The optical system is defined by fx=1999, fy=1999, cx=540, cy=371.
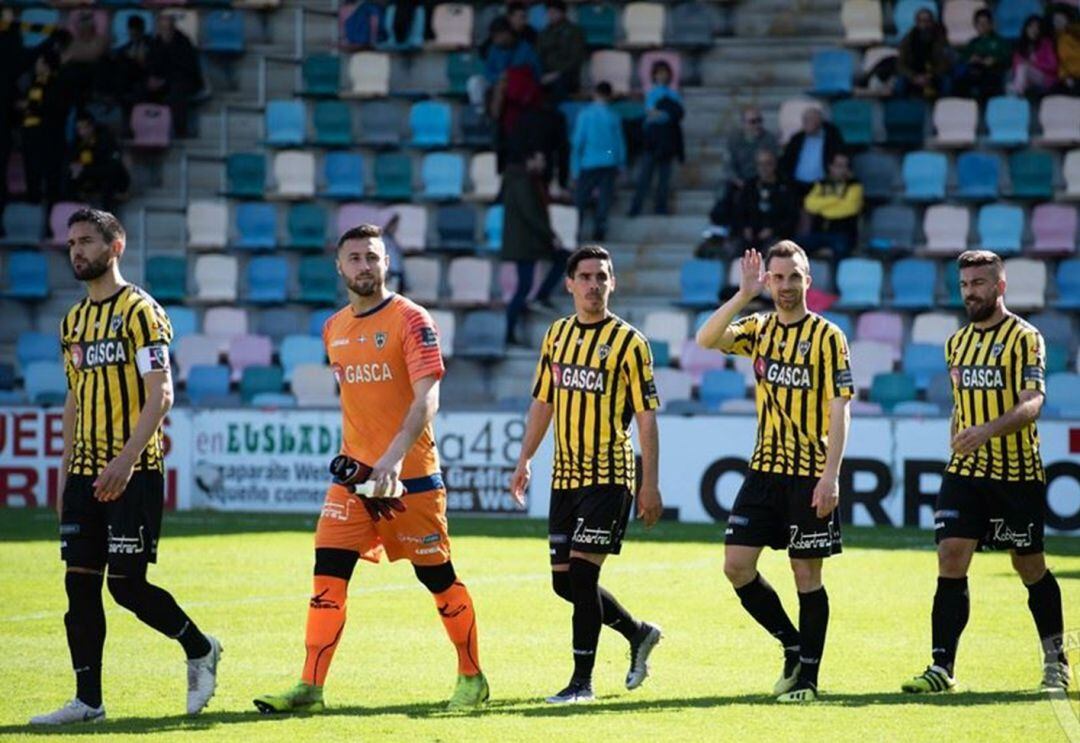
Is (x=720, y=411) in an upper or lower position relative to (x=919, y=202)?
lower

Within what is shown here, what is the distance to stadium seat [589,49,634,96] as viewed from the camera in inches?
1016

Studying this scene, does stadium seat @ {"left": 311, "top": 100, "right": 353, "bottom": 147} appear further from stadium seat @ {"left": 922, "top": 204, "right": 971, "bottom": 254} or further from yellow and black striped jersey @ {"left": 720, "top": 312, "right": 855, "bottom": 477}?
yellow and black striped jersey @ {"left": 720, "top": 312, "right": 855, "bottom": 477}

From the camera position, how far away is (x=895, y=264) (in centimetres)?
2350

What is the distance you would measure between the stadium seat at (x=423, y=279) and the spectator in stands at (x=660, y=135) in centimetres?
260

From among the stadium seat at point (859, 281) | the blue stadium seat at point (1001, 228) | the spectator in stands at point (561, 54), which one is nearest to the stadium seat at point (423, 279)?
the spectator in stands at point (561, 54)

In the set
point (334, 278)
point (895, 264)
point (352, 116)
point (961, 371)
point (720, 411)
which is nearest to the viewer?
point (961, 371)

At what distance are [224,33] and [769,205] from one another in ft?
28.9

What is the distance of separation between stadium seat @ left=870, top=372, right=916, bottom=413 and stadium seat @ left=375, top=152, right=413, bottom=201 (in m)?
7.02

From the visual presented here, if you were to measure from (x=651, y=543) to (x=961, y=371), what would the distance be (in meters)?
7.77

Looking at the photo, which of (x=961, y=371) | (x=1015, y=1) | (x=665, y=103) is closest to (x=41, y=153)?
(x=665, y=103)

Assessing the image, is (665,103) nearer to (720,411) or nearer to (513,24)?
(513,24)

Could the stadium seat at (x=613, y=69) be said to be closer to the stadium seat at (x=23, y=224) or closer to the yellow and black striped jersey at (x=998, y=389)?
the stadium seat at (x=23, y=224)

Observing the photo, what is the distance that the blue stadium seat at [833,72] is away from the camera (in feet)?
82.5

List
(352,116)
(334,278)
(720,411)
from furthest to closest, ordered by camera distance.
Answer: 1. (352,116)
2. (334,278)
3. (720,411)
